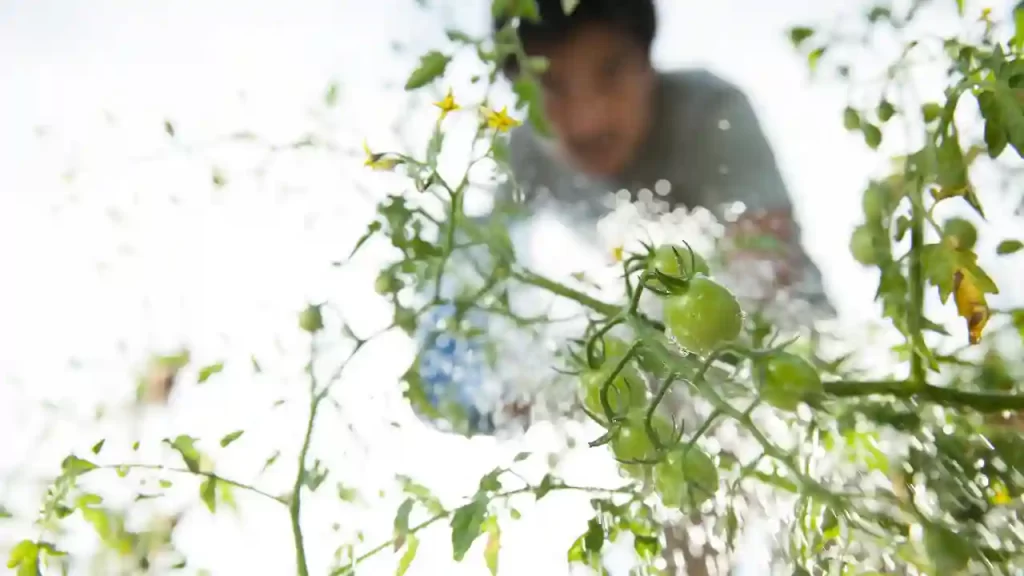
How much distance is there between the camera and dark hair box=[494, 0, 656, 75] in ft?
2.54

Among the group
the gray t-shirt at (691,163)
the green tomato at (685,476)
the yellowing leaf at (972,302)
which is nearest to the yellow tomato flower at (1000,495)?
the yellowing leaf at (972,302)

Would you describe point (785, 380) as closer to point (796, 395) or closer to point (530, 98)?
point (796, 395)

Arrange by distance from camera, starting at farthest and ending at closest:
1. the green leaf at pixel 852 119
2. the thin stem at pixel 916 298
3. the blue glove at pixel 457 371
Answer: the blue glove at pixel 457 371 → the green leaf at pixel 852 119 → the thin stem at pixel 916 298

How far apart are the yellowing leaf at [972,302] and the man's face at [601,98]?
42 centimetres

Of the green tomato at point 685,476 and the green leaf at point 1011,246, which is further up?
the green leaf at point 1011,246

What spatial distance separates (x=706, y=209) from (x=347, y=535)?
1.43 ft

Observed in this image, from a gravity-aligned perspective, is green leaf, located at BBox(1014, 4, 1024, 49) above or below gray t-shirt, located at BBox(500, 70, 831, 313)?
above

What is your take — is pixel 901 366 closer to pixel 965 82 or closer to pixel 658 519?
pixel 658 519

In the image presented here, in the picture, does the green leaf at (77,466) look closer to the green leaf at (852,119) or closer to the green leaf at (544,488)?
the green leaf at (544,488)

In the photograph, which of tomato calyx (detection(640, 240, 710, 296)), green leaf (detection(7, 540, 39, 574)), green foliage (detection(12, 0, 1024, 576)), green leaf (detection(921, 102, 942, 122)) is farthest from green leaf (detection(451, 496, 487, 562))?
green leaf (detection(921, 102, 942, 122))

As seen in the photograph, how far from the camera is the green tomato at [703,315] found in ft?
1.06

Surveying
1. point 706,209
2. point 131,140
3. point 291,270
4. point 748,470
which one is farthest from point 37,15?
point 748,470

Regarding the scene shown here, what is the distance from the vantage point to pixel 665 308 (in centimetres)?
34

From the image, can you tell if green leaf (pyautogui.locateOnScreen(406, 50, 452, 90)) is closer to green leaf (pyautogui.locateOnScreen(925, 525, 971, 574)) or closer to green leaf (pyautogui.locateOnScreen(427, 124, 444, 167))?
green leaf (pyautogui.locateOnScreen(427, 124, 444, 167))
